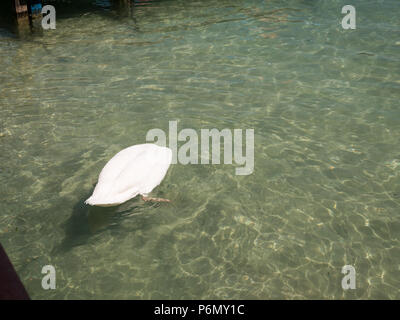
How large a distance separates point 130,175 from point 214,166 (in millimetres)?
1719

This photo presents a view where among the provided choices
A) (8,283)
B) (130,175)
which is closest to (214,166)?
(130,175)

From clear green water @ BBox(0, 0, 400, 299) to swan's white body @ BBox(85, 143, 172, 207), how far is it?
1.31 ft

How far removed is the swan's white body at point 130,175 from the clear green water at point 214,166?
40 centimetres

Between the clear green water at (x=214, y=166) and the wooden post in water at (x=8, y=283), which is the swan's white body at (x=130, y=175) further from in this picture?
the wooden post in water at (x=8, y=283)

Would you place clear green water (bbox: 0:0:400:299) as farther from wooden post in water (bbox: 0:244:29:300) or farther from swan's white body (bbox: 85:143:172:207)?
wooden post in water (bbox: 0:244:29:300)

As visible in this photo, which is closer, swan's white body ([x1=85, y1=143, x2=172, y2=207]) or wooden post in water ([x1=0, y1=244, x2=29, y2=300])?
wooden post in water ([x1=0, y1=244, x2=29, y2=300])

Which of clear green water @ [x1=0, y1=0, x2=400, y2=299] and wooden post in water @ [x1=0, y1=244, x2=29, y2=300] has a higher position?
wooden post in water @ [x1=0, y1=244, x2=29, y2=300]

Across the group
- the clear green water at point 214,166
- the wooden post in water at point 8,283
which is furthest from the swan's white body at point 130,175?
the wooden post in water at point 8,283

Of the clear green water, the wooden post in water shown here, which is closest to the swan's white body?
the clear green water

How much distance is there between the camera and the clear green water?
4.44 m

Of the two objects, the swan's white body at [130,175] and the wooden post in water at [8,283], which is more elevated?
the wooden post in water at [8,283]

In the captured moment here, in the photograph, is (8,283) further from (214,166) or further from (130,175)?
(214,166)

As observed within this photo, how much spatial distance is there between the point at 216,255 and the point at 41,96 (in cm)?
569

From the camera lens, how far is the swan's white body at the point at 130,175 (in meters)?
4.47
